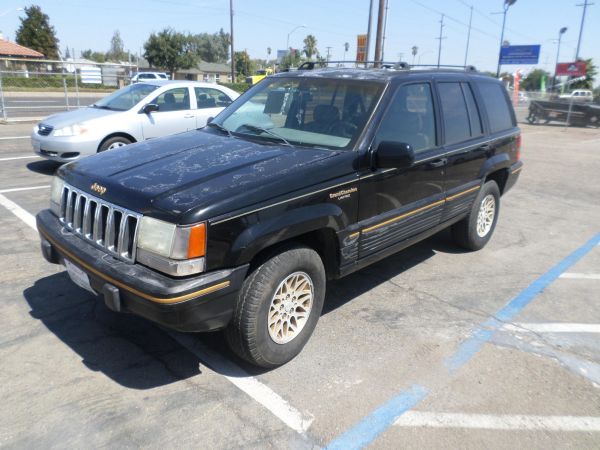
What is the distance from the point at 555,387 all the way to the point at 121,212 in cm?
300

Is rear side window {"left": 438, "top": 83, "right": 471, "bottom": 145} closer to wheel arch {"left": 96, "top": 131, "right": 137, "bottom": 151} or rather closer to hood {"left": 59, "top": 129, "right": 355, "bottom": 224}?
hood {"left": 59, "top": 129, "right": 355, "bottom": 224}

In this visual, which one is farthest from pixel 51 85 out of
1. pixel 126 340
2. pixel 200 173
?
pixel 200 173

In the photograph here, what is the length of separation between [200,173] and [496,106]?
156 inches

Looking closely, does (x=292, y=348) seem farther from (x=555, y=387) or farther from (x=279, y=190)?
(x=555, y=387)

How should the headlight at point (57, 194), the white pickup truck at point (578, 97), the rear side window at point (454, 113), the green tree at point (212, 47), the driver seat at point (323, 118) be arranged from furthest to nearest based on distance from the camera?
the green tree at point (212, 47), the white pickup truck at point (578, 97), the rear side window at point (454, 113), the driver seat at point (323, 118), the headlight at point (57, 194)

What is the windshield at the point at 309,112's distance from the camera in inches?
146

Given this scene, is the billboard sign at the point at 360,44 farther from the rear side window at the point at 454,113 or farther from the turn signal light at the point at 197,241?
the turn signal light at the point at 197,241

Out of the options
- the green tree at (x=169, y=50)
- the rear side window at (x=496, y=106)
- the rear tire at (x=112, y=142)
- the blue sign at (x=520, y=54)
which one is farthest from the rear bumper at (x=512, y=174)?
the green tree at (x=169, y=50)

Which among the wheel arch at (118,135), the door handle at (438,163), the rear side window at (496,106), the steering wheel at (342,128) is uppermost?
the rear side window at (496,106)

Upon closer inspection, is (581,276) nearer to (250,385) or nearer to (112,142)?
(250,385)

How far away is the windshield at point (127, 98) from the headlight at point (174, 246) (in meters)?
6.67

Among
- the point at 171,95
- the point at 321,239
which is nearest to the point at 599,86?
the point at 171,95

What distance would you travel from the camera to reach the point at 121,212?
2857 millimetres

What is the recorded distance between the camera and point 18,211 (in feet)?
20.4
